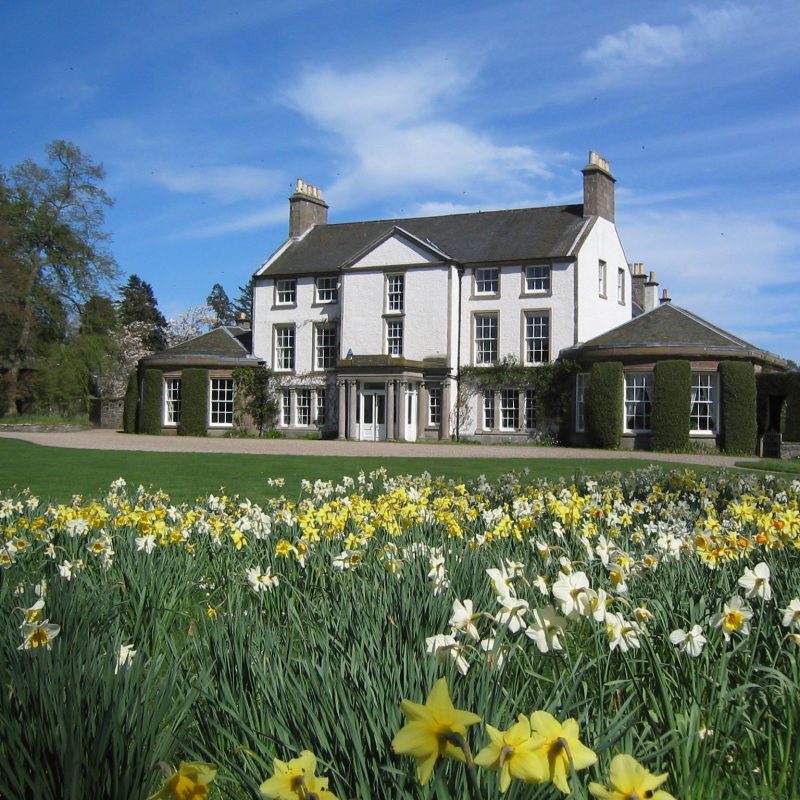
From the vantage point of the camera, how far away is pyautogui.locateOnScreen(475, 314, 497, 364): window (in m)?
35.3

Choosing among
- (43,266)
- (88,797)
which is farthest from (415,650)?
(43,266)

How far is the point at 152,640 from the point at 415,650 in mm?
1664

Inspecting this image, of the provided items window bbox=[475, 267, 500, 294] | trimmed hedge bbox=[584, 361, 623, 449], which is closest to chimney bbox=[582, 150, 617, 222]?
window bbox=[475, 267, 500, 294]

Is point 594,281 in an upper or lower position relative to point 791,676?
upper

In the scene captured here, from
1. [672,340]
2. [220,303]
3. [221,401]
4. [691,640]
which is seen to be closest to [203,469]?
[691,640]

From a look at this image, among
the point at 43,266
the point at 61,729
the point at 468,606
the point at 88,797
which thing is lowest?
the point at 88,797

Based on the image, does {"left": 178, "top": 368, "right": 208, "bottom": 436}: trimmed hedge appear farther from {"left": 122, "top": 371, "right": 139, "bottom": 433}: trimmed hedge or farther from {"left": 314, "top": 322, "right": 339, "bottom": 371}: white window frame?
{"left": 314, "top": 322, "right": 339, "bottom": 371}: white window frame

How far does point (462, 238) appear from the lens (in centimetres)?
3706

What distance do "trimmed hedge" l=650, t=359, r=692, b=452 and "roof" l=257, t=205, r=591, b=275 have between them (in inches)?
267

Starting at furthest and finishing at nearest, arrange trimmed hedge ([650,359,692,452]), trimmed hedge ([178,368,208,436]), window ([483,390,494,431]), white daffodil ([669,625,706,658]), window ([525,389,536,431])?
trimmed hedge ([178,368,208,436]) → window ([483,390,494,431]) → window ([525,389,536,431]) → trimmed hedge ([650,359,692,452]) → white daffodil ([669,625,706,658])

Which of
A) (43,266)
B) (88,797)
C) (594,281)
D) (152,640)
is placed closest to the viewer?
(88,797)

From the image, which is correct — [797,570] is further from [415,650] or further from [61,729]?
[61,729]

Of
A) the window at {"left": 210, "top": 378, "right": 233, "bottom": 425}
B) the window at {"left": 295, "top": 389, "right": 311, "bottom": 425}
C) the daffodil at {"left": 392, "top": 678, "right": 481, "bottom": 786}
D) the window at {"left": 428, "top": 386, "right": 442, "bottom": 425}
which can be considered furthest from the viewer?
the window at {"left": 295, "top": 389, "right": 311, "bottom": 425}

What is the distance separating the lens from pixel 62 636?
3.40 meters
